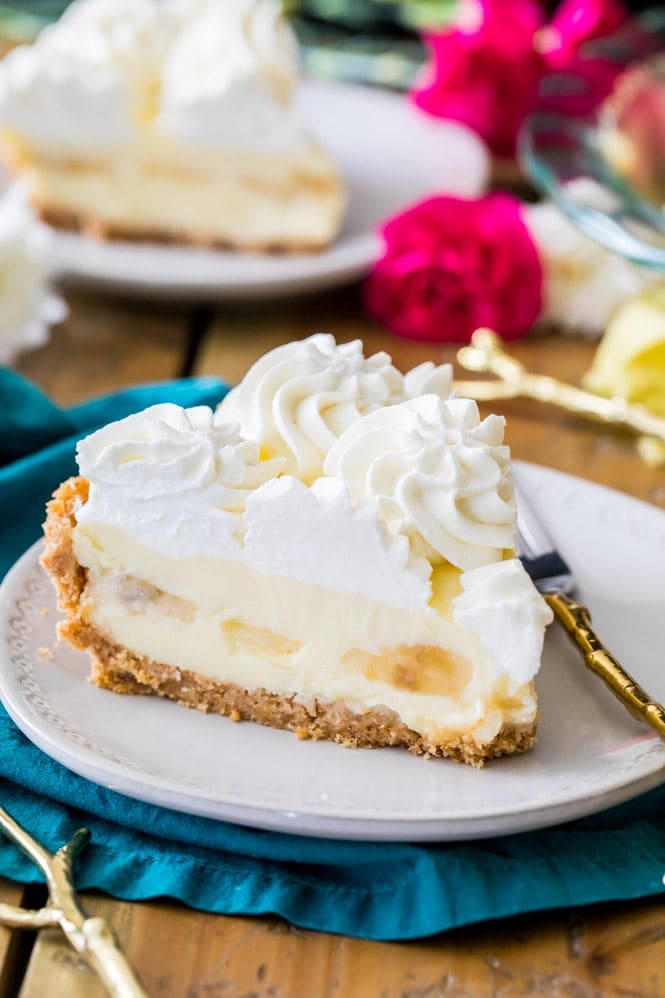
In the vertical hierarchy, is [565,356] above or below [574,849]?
below

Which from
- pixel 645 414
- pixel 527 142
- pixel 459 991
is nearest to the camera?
pixel 459 991

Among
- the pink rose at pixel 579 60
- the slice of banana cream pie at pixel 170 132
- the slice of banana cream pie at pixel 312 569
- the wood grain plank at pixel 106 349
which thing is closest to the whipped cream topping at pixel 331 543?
the slice of banana cream pie at pixel 312 569

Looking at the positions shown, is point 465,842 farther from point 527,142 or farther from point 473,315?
point 527,142

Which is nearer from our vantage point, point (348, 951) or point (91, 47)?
point (348, 951)

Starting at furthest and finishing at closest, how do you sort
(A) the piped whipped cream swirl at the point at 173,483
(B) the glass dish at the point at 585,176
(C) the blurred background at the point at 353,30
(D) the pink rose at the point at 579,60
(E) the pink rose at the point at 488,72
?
(C) the blurred background at the point at 353,30 < (E) the pink rose at the point at 488,72 < (D) the pink rose at the point at 579,60 < (B) the glass dish at the point at 585,176 < (A) the piped whipped cream swirl at the point at 173,483

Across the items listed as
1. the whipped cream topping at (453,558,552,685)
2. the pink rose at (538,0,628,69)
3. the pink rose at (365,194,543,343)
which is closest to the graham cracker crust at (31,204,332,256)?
the pink rose at (365,194,543,343)

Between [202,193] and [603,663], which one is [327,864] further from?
[202,193]

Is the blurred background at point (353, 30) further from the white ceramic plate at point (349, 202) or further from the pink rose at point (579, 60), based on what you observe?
the pink rose at point (579, 60)

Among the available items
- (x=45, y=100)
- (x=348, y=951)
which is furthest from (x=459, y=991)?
(x=45, y=100)
